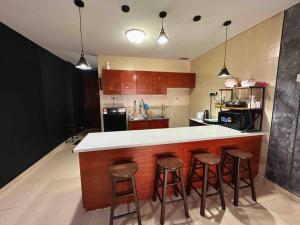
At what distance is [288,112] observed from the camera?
203cm

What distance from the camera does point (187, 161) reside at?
2021mm

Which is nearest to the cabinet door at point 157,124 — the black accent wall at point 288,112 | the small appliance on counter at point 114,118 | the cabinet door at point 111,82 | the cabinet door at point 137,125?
the cabinet door at point 137,125

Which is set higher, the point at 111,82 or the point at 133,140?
the point at 111,82

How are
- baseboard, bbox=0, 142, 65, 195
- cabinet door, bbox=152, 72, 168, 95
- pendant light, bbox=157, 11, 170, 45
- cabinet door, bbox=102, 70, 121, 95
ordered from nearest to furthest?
pendant light, bbox=157, 11, 170, 45, baseboard, bbox=0, 142, 65, 195, cabinet door, bbox=102, 70, 121, 95, cabinet door, bbox=152, 72, 168, 95

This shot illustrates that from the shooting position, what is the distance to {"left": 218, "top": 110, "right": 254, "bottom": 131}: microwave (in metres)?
2.32

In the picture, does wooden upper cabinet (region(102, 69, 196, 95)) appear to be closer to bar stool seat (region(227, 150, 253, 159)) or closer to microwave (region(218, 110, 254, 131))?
microwave (region(218, 110, 254, 131))

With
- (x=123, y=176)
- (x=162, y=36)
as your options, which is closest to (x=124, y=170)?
(x=123, y=176)

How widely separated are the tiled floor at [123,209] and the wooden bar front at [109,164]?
0.17 metres

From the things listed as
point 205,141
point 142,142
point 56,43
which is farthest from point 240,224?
A: point 56,43

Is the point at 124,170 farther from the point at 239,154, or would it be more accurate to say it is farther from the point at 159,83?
the point at 159,83

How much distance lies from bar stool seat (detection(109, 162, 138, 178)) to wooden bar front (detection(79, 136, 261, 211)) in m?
0.18

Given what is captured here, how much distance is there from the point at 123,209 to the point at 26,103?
274 centimetres

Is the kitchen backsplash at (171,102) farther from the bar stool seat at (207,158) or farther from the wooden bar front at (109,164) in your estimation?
the bar stool seat at (207,158)

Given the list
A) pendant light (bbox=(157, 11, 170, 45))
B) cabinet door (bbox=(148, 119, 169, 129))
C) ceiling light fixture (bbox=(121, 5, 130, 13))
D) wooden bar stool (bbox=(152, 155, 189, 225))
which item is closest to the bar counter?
wooden bar stool (bbox=(152, 155, 189, 225))
